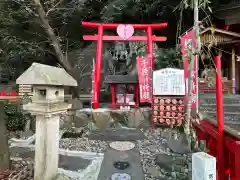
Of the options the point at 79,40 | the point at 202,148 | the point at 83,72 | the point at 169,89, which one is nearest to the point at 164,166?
the point at 202,148

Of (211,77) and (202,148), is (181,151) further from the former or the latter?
(211,77)

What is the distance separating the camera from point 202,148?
10.5 feet

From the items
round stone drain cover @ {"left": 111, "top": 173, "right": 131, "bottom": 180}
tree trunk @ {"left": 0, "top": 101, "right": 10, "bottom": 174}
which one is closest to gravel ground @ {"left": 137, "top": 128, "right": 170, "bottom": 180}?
round stone drain cover @ {"left": 111, "top": 173, "right": 131, "bottom": 180}

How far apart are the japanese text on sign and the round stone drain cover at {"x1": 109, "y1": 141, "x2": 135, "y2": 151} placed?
2733 mm

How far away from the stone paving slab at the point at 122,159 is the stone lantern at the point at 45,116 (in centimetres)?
120

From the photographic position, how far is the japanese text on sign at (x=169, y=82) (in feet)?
27.7

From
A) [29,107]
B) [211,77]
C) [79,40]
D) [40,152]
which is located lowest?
[40,152]

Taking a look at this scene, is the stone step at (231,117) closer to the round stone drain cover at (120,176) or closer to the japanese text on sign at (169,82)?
the japanese text on sign at (169,82)

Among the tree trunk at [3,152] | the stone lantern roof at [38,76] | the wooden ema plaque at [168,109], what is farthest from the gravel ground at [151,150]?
the tree trunk at [3,152]

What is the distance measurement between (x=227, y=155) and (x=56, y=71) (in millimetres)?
3330

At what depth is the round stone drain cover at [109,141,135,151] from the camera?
21.3 ft

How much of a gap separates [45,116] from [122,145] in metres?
3.52

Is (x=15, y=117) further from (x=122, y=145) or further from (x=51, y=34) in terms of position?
(x=122, y=145)

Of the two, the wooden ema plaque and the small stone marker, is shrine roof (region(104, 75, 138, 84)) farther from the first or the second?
the small stone marker
